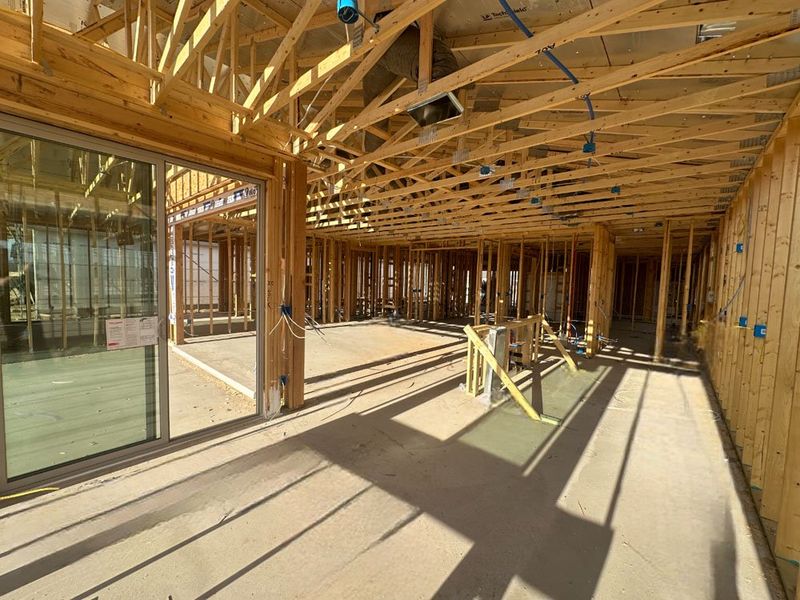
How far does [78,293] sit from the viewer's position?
2.92 metres

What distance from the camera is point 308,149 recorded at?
145 inches

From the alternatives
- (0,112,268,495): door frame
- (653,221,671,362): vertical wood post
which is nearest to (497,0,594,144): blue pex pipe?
(0,112,268,495): door frame

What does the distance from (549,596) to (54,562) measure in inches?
103

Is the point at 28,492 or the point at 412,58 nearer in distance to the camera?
the point at 28,492

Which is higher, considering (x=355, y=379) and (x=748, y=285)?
(x=748, y=285)

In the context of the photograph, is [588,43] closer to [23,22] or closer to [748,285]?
[748,285]

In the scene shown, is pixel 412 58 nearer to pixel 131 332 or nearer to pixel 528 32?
pixel 528 32

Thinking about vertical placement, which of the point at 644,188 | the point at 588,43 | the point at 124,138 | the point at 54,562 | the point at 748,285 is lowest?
the point at 54,562

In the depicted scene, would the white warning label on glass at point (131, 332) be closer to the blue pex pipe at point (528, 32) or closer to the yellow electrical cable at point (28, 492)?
the yellow electrical cable at point (28, 492)

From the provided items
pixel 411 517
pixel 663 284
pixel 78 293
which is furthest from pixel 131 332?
pixel 663 284

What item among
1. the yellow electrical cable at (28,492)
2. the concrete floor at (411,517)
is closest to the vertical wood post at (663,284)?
the concrete floor at (411,517)

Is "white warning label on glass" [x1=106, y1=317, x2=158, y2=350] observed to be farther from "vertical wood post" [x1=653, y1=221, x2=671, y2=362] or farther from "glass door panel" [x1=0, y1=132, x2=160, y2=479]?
"vertical wood post" [x1=653, y1=221, x2=671, y2=362]

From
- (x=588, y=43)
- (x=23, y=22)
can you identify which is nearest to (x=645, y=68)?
(x=588, y=43)

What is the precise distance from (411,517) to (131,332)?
2.70 meters
